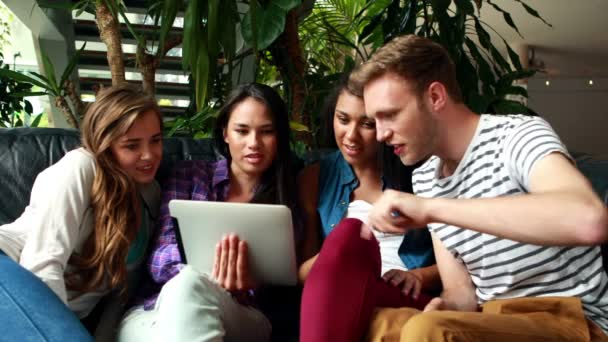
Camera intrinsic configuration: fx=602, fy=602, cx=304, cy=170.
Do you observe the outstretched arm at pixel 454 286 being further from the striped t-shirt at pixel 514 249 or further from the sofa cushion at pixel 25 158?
the sofa cushion at pixel 25 158

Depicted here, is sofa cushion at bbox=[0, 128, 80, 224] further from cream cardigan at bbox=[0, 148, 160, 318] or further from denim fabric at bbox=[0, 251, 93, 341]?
denim fabric at bbox=[0, 251, 93, 341]

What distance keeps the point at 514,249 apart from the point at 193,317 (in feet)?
2.07

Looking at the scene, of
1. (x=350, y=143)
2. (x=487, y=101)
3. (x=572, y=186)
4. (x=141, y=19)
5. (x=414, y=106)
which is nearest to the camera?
(x=572, y=186)

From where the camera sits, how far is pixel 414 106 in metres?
1.14

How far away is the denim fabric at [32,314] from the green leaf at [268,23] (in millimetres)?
1031

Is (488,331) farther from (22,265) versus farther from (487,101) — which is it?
(487,101)

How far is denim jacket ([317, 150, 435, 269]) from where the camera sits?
1547 millimetres

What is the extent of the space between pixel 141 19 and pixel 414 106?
274 centimetres

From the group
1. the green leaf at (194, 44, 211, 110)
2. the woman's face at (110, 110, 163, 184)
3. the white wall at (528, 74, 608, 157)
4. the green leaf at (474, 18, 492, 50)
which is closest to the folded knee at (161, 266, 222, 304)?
the woman's face at (110, 110, 163, 184)

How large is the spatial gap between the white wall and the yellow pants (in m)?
4.36

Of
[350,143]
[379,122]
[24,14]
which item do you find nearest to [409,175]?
[350,143]

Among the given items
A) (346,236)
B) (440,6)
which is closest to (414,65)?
(346,236)

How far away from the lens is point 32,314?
3.45ft

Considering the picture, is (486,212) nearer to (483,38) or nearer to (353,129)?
(353,129)
